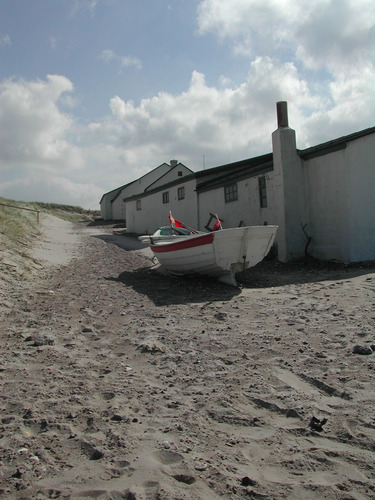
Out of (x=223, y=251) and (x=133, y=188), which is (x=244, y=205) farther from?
(x=133, y=188)

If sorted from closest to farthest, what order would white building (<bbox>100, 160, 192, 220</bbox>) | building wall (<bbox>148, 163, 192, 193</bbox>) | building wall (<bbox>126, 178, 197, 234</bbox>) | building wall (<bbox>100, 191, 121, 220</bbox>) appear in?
building wall (<bbox>126, 178, 197, 234</bbox>) → building wall (<bbox>148, 163, 192, 193</bbox>) → white building (<bbox>100, 160, 192, 220</bbox>) → building wall (<bbox>100, 191, 121, 220</bbox>)

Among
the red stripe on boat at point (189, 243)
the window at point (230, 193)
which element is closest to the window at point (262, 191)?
the window at point (230, 193)

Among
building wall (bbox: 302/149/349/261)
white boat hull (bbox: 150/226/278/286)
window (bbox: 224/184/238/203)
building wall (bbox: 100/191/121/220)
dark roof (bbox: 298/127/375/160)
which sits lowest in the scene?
white boat hull (bbox: 150/226/278/286)

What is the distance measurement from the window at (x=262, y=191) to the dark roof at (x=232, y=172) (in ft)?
0.95

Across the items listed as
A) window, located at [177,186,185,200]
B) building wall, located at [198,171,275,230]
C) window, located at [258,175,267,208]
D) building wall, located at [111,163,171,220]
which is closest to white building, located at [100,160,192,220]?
building wall, located at [111,163,171,220]

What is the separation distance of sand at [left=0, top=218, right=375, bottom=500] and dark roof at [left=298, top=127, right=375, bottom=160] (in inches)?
238

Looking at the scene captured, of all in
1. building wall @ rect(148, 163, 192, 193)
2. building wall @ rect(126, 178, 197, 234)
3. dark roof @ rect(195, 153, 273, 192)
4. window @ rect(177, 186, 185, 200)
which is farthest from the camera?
building wall @ rect(148, 163, 192, 193)

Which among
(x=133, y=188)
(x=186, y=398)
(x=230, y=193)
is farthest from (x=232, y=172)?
(x=133, y=188)

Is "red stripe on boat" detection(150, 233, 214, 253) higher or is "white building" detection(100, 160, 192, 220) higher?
"white building" detection(100, 160, 192, 220)

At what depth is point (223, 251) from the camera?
9.62 meters

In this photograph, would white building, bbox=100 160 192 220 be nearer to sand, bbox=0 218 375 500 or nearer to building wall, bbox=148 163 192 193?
building wall, bbox=148 163 192 193

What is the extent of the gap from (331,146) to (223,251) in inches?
243

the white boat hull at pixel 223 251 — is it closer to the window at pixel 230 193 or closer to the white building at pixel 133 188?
the window at pixel 230 193

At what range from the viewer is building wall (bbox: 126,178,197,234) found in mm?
21562
